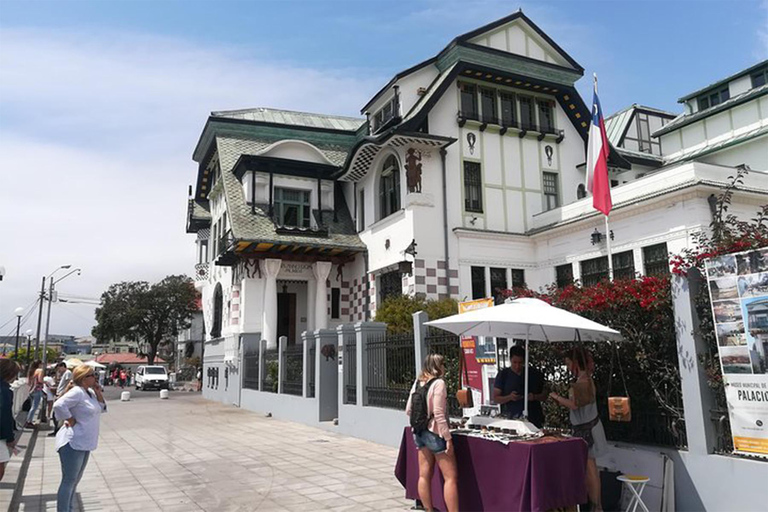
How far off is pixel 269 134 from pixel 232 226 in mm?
6314

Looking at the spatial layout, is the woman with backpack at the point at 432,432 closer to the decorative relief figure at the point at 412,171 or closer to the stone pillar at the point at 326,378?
the stone pillar at the point at 326,378

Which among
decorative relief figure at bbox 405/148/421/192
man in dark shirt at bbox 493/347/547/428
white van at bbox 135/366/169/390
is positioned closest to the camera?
man in dark shirt at bbox 493/347/547/428

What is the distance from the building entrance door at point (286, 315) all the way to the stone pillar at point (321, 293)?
233 centimetres

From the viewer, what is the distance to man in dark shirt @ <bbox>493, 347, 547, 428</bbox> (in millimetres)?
7680

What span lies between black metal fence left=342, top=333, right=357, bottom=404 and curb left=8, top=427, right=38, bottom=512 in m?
6.75

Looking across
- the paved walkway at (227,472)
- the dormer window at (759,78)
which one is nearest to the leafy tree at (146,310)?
the paved walkway at (227,472)

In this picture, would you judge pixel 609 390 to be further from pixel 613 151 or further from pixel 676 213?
pixel 613 151

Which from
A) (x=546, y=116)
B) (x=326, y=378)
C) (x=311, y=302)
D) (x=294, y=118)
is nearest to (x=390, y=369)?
(x=326, y=378)

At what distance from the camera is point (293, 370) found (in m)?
18.1

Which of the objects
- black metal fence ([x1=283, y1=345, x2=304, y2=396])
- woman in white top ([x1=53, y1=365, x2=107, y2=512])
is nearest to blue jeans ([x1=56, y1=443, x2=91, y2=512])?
woman in white top ([x1=53, y1=365, x2=107, y2=512])

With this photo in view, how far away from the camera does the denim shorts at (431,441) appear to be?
21.6ft

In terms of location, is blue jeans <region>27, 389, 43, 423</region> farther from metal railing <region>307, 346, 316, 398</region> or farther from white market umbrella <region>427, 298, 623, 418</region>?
white market umbrella <region>427, 298, 623, 418</region>

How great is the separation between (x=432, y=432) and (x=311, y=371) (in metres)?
10.7

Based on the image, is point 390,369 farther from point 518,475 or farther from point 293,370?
point 518,475
